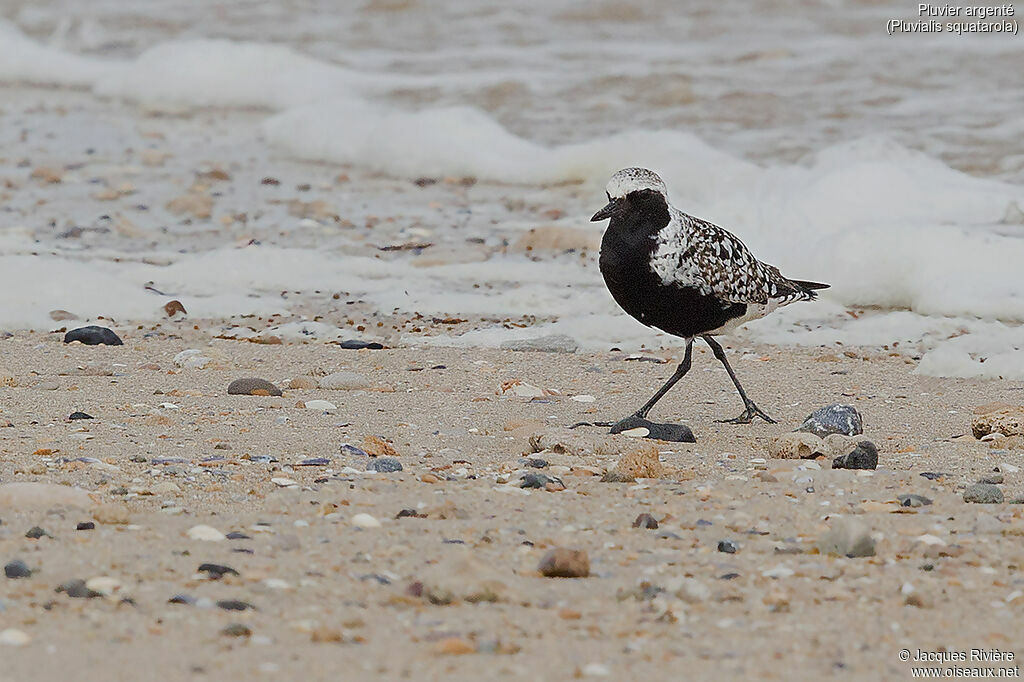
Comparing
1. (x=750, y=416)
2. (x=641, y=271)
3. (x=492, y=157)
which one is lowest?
(x=750, y=416)

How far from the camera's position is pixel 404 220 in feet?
28.3

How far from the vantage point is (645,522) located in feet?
11.8

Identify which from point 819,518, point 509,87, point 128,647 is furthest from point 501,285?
point 509,87

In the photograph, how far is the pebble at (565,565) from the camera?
3.19 m

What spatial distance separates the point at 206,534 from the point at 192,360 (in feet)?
7.99

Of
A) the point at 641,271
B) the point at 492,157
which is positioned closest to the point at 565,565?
the point at 641,271

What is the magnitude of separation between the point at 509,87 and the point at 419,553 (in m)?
9.95

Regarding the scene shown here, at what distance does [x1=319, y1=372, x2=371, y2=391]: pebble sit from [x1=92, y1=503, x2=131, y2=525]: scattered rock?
6.17 ft

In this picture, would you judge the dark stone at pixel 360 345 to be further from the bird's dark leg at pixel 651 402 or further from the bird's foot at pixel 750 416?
the bird's foot at pixel 750 416

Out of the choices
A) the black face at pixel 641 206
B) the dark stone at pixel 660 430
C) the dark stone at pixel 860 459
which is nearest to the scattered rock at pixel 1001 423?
the dark stone at pixel 860 459

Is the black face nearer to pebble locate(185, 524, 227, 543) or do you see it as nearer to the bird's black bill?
the bird's black bill

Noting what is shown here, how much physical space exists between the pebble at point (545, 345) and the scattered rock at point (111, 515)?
2787 millimetres

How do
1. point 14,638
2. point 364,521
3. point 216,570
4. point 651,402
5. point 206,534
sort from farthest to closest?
point 651,402, point 364,521, point 206,534, point 216,570, point 14,638

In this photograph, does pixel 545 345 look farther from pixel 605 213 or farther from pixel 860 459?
pixel 860 459
